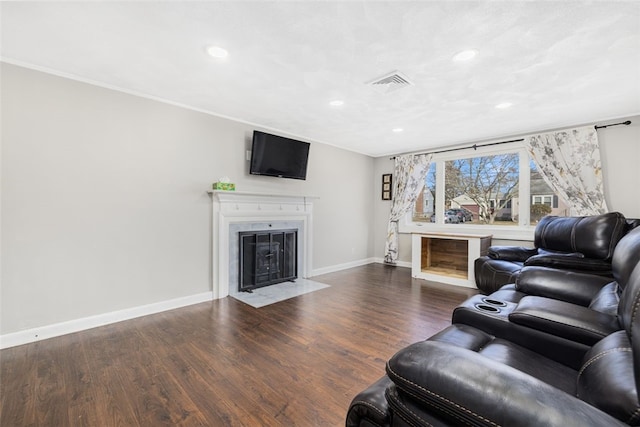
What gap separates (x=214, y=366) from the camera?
2094mm

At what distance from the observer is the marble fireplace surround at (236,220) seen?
3.64 metres

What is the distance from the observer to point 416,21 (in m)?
1.84

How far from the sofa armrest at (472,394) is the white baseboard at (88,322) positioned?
10.1 feet

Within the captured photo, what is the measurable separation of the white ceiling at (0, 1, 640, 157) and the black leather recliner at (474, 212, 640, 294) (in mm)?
1355

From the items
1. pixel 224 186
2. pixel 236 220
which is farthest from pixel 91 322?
pixel 224 186

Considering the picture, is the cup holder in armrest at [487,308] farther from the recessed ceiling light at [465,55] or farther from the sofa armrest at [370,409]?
the recessed ceiling light at [465,55]

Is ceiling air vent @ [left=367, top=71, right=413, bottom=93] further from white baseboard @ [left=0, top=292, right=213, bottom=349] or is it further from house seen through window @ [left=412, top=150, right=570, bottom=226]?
white baseboard @ [left=0, top=292, right=213, bottom=349]

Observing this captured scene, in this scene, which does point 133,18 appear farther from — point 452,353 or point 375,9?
point 452,353

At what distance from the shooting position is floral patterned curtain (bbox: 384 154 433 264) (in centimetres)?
552

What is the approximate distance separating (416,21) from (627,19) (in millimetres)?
1331

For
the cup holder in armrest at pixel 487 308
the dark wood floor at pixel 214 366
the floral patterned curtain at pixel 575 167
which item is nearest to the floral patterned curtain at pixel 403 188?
the floral patterned curtain at pixel 575 167

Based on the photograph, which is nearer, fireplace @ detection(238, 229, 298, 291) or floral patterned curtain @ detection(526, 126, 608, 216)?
floral patterned curtain @ detection(526, 126, 608, 216)

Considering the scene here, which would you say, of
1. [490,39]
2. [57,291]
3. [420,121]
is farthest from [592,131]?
[57,291]

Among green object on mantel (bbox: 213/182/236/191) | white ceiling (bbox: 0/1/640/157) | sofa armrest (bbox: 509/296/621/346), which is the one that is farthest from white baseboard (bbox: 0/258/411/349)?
sofa armrest (bbox: 509/296/621/346)
